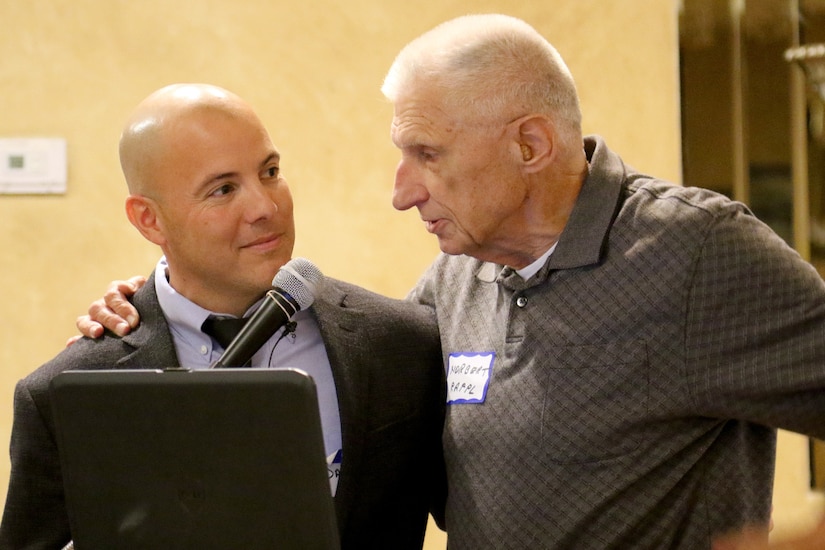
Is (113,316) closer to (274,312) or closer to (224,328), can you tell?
(224,328)

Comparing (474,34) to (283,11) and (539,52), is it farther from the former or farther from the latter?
(283,11)

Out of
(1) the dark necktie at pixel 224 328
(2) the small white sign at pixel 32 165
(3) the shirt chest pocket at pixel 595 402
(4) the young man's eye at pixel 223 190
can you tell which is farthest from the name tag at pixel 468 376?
(2) the small white sign at pixel 32 165

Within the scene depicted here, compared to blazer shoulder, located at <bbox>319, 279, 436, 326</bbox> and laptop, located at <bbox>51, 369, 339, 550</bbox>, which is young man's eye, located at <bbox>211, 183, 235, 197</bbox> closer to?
blazer shoulder, located at <bbox>319, 279, 436, 326</bbox>

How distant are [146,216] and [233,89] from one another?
125 cm

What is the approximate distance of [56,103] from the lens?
312 centimetres

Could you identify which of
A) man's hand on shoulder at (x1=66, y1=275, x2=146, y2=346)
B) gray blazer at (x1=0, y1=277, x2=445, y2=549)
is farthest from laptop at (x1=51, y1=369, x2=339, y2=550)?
man's hand on shoulder at (x1=66, y1=275, x2=146, y2=346)

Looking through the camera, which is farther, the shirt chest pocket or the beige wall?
the beige wall

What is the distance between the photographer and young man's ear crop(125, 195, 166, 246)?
1953 mm

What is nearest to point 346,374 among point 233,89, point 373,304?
point 373,304

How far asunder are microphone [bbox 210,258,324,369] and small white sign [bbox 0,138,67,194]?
6.26 ft

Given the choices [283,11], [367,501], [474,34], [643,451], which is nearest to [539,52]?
[474,34]

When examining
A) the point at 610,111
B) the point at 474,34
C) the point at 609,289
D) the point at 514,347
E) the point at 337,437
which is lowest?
the point at 337,437

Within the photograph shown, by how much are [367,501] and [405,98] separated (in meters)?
0.76

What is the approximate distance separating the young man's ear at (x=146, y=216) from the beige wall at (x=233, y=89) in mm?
1179
